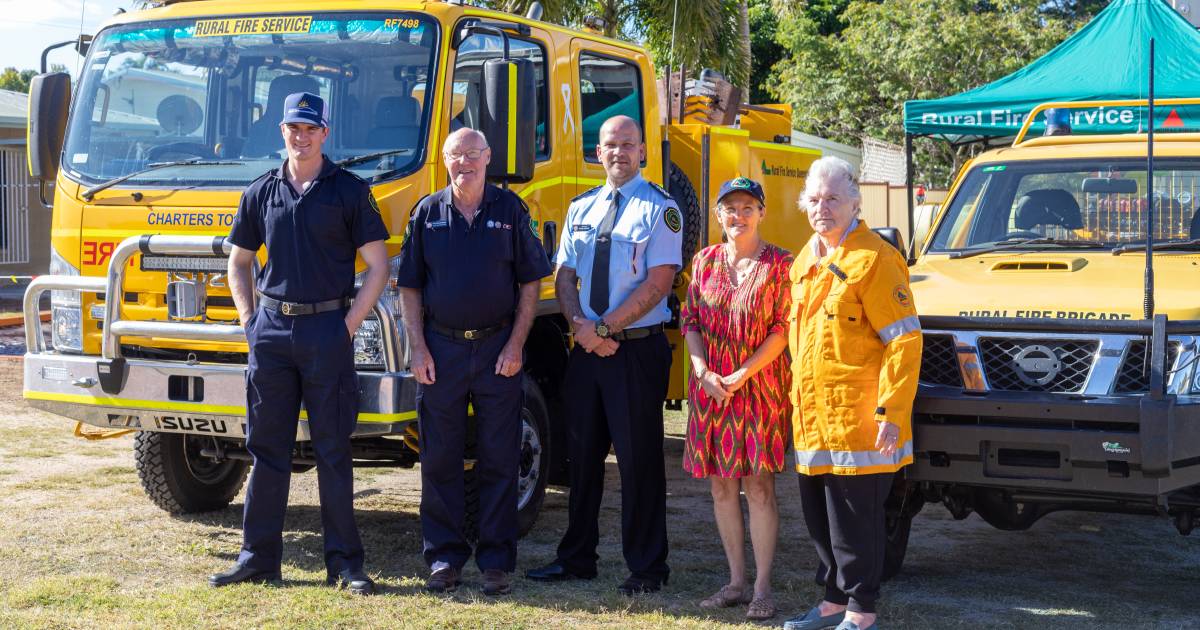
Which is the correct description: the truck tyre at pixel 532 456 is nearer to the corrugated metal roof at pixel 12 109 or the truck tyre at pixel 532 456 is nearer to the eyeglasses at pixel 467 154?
the eyeglasses at pixel 467 154

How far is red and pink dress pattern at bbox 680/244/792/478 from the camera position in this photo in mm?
5332

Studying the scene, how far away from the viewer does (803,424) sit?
5039 mm

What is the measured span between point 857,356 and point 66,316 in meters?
3.68

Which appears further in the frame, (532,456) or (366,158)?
(532,456)

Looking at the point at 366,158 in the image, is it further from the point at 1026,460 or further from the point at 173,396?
the point at 1026,460

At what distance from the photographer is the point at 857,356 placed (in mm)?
4875

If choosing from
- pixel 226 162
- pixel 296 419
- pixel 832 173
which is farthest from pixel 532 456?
pixel 832 173

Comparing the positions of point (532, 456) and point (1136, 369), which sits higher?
point (1136, 369)

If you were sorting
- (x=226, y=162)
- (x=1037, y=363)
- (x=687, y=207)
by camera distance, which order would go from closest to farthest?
(x=1037, y=363)
(x=226, y=162)
(x=687, y=207)

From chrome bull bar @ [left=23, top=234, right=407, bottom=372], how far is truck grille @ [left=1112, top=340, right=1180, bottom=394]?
Result: 2.89 metres

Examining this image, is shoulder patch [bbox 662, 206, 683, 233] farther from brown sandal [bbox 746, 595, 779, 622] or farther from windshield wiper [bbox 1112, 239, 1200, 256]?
windshield wiper [bbox 1112, 239, 1200, 256]

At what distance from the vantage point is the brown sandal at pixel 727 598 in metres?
5.58

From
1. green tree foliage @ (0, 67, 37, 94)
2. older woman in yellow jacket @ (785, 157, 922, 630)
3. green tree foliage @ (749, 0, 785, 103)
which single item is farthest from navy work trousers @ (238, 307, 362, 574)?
green tree foliage @ (0, 67, 37, 94)

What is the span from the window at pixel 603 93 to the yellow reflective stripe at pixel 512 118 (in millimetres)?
1072
